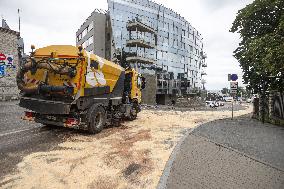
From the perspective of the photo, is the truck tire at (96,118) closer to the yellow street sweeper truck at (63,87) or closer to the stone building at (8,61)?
the yellow street sweeper truck at (63,87)

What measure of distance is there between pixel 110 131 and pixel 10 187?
22.8ft

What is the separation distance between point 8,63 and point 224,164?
1253 inches

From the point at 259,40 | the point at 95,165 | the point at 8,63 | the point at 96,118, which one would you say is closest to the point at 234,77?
the point at 259,40

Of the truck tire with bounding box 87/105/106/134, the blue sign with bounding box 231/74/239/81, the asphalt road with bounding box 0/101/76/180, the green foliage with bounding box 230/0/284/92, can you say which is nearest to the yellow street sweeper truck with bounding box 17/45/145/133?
the truck tire with bounding box 87/105/106/134

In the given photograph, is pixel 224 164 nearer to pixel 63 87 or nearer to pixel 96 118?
pixel 96 118

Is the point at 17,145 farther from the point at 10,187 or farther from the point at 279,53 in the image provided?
the point at 279,53

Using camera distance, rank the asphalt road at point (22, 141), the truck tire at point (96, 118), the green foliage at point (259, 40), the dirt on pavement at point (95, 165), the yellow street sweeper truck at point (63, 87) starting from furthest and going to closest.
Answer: the green foliage at point (259, 40) < the truck tire at point (96, 118) < the yellow street sweeper truck at point (63, 87) < the asphalt road at point (22, 141) < the dirt on pavement at point (95, 165)

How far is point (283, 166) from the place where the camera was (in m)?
7.14

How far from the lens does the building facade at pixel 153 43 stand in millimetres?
40531

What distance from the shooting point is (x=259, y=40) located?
588 inches

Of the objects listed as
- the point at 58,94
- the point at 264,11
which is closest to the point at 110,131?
the point at 58,94

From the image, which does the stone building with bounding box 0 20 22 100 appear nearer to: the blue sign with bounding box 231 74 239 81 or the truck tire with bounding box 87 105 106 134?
the truck tire with bounding box 87 105 106 134

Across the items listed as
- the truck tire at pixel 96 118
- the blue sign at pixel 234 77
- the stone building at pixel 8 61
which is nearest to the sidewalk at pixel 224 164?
the truck tire at pixel 96 118

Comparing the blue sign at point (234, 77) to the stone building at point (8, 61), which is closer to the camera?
the blue sign at point (234, 77)
